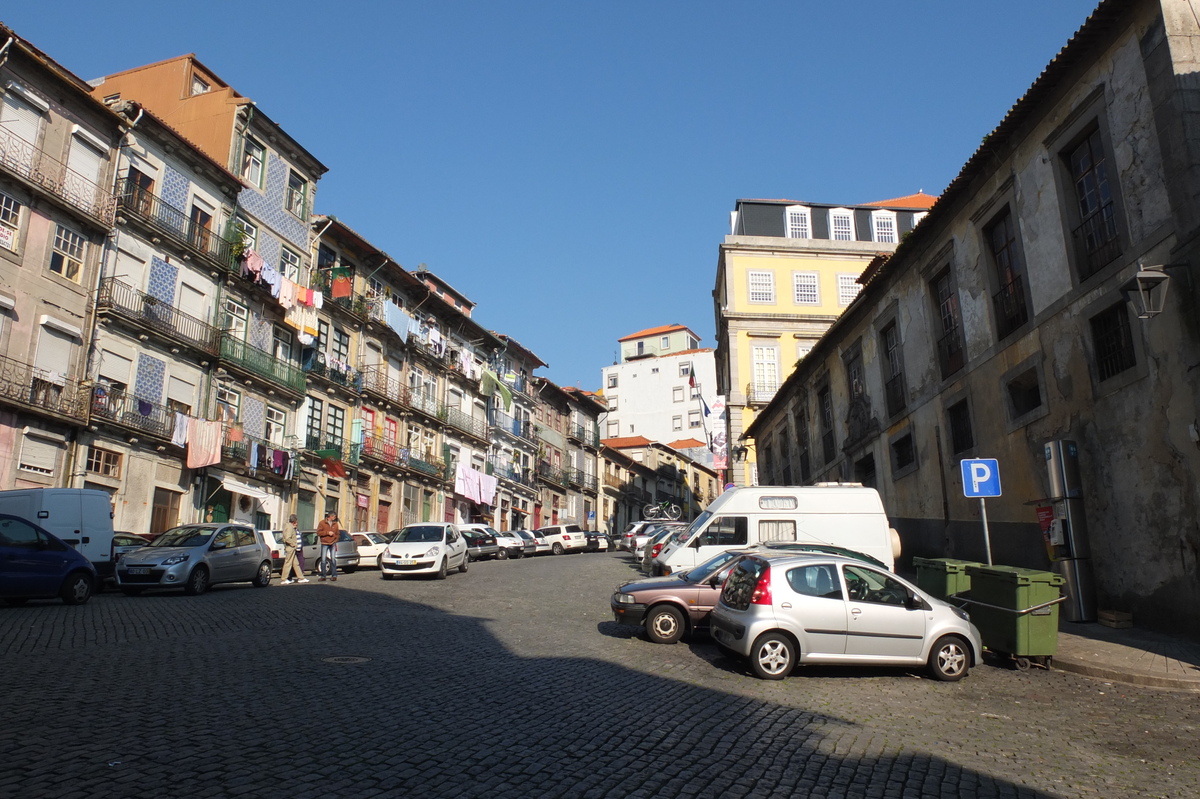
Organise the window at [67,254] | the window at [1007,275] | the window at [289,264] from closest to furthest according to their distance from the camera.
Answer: the window at [1007,275], the window at [67,254], the window at [289,264]

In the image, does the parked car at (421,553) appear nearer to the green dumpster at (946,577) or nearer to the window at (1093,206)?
the green dumpster at (946,577)

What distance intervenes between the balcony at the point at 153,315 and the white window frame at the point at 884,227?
36.9 m

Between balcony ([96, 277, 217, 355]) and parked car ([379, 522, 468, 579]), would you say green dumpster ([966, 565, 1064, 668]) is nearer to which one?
parked car ([379, 522, 468, 579])

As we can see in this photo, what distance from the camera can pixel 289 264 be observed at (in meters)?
34.3

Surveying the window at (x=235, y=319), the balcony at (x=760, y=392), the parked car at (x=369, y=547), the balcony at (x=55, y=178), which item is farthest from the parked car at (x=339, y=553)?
the balcony at (x=760, y=392)

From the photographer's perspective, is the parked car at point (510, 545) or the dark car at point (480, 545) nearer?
the dark car at point (480, 545)

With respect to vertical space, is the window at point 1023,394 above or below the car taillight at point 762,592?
above

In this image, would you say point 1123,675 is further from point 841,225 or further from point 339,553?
point 841,225

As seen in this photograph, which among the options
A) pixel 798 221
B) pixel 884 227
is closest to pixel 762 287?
pixel 798 221

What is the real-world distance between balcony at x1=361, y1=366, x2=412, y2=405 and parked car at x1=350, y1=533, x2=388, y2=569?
1135 cm

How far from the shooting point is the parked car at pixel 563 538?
Answer: 43062 millimetres

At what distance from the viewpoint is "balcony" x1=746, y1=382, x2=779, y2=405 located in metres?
44.7

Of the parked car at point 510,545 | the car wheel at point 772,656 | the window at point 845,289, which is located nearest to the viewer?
the car wheel at point 772,656

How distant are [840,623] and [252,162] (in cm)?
3103
